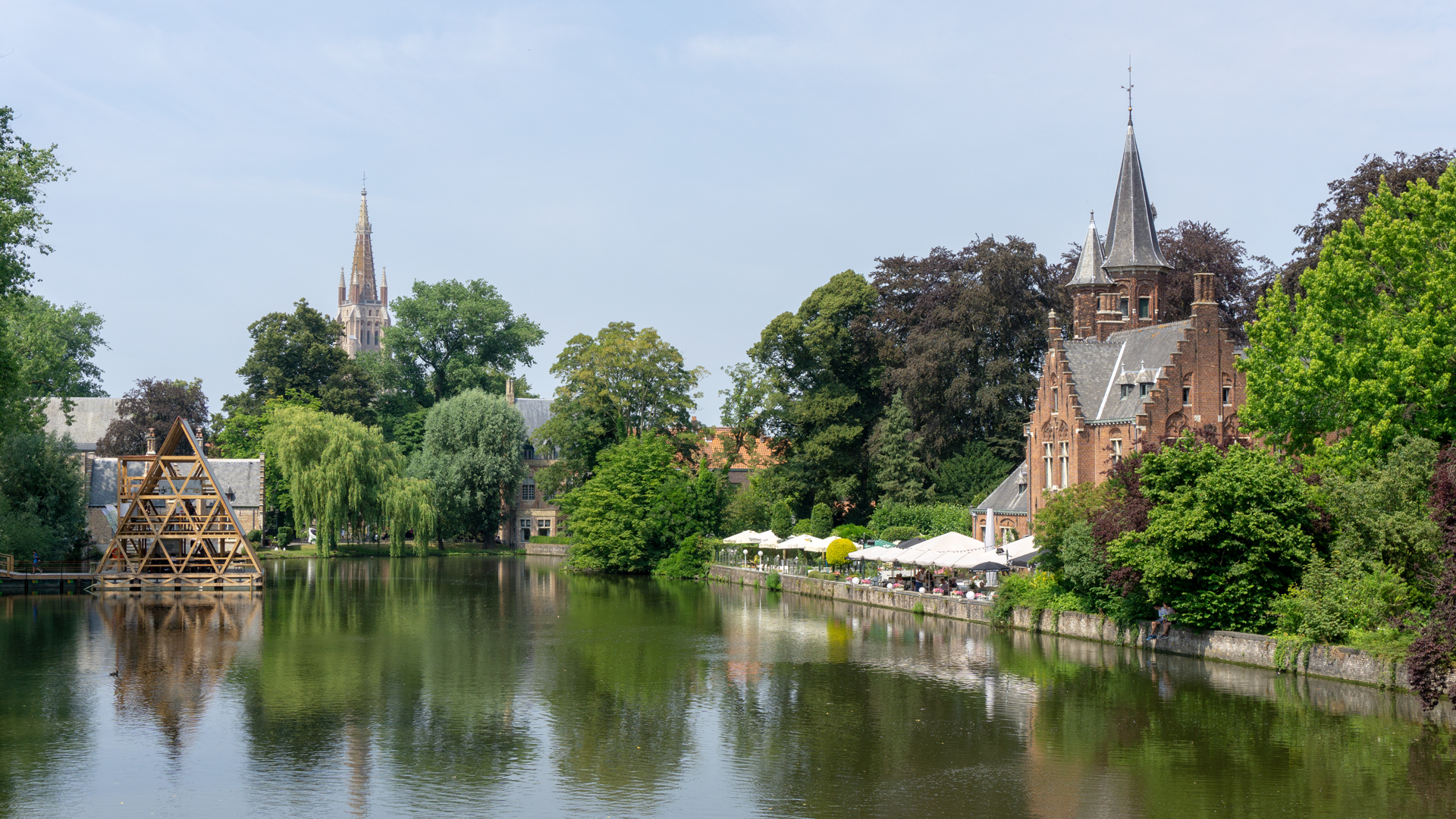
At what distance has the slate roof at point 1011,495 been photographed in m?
49.2

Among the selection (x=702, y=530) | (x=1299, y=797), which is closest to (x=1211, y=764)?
(x=1299, y=797)

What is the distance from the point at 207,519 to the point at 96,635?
14.4m

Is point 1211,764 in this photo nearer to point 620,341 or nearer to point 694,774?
point 694,774

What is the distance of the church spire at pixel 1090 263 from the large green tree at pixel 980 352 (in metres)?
4.54

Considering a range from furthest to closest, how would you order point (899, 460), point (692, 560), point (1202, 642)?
point (692, 560) < point (899, 460) < point (1202, 642)

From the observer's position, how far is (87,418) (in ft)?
283

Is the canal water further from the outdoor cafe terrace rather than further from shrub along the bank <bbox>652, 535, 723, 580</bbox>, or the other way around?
shrub along the bank <bbox>652, 535, 723, 580</bbox>

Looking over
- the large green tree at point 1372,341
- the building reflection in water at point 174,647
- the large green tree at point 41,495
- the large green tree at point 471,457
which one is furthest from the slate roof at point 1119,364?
the large green tree at point 471,457

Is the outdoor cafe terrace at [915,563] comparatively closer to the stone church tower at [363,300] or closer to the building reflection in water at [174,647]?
the building reflection in water at [174,647]

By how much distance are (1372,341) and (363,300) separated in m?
162

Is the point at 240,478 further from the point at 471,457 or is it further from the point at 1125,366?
the point at 1125,366

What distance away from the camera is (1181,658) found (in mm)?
28047

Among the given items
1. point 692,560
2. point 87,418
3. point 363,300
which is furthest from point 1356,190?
point 363,300

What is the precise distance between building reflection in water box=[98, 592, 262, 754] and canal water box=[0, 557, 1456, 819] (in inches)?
4.9
